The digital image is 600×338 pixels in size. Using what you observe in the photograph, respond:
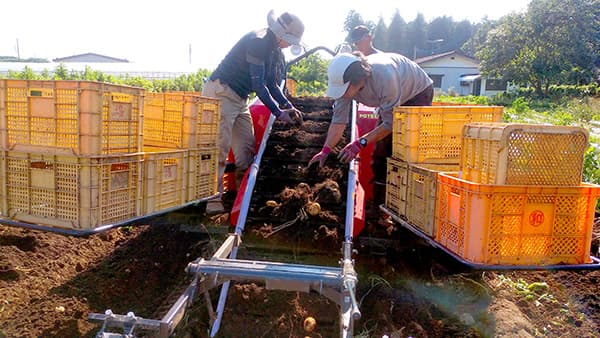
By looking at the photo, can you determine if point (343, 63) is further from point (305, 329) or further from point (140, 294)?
point (140, 294)

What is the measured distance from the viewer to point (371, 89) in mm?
4828

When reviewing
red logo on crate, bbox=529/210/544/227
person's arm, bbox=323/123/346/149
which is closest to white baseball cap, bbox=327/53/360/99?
person's arm, bbox=323/123/346/149

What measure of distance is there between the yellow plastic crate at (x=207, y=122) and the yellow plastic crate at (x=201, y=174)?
0.25ft

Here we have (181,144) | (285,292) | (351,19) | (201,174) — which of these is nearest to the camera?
(285,292)

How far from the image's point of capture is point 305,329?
11.4 feet

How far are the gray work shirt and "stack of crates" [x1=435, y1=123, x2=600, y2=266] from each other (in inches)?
62.4

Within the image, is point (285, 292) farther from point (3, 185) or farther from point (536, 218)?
point (3, 185)

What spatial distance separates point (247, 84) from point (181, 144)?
1277mm

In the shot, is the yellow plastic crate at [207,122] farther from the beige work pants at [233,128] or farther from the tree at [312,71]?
the tree at [312,71]

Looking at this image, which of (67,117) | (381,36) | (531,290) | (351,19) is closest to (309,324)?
(531,290)

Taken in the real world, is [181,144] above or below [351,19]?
below

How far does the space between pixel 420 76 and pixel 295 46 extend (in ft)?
4.53

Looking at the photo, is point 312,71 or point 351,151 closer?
point 351,151

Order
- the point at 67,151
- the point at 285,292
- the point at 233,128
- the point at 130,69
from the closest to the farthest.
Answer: the point at 67,151 → the point at 285,292 → the point at 233,128 → the point at 130,69
